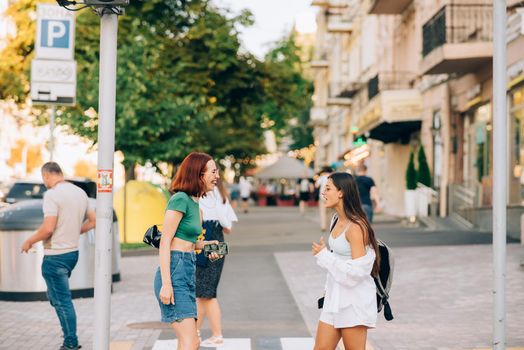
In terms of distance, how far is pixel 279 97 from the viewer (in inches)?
1196

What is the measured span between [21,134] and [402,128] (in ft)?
130

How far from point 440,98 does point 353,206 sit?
22.9 m

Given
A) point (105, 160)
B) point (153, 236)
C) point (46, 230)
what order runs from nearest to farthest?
point (153, 236)
point (105, 160)
point (46, 230)

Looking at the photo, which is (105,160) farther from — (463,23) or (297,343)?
(463,23)

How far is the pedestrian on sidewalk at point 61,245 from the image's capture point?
27.1 ft

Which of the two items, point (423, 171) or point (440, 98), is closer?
point (423, 171)

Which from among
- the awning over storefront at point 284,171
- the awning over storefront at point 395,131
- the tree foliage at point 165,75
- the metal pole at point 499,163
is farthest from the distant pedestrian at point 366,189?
the awning over storefront at point 284,171

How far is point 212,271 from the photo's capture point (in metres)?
8.65

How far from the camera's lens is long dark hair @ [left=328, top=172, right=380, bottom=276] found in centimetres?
593

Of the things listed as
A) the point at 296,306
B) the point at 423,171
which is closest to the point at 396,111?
the point at 423,171

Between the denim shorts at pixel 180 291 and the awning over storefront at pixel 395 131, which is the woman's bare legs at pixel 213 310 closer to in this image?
the denim shorts at pixel 180 291

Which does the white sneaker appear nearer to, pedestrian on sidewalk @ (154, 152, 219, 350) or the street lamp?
the street lamp

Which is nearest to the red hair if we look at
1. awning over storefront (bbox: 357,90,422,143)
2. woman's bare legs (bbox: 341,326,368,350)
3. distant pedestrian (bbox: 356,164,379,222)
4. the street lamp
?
the street lamp

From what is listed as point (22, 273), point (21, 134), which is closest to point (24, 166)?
point (21, 134)
